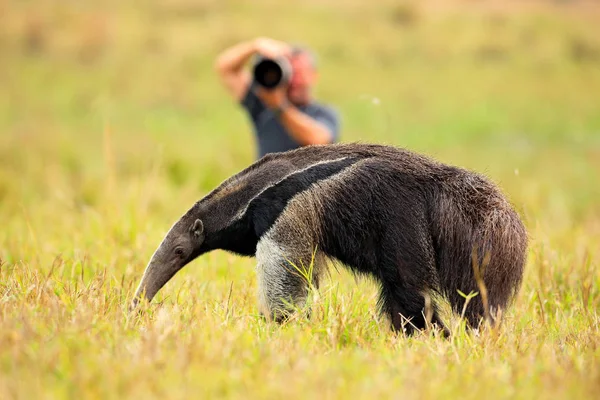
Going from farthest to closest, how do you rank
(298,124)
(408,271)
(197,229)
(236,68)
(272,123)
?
1. (272,123)
2. (236,68)
3. (298,124)
4. (197,229)
5. (408,271)

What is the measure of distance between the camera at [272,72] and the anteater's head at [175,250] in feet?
6.21

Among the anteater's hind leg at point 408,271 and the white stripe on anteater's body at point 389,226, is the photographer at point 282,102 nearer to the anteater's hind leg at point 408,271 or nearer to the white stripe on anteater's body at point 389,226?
the white stripe on anteater's body at point 389,226

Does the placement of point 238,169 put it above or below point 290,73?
below

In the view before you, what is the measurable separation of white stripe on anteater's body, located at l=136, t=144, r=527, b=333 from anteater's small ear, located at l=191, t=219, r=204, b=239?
0.25m

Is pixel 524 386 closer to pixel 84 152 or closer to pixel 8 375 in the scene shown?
pixel 8 375

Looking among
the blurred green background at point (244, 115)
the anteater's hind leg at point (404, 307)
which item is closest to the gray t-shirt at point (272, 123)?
the blurred green background at point (244, 115)

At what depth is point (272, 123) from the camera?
764 centimetres

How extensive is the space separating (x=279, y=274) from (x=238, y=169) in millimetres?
7247

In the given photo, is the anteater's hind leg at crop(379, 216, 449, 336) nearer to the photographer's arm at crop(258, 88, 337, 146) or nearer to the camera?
the camera

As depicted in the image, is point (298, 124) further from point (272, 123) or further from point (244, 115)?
point (244, 115)

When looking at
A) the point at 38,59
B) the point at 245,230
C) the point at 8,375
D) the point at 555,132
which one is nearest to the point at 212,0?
the point at 38,59

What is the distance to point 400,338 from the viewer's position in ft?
13.8

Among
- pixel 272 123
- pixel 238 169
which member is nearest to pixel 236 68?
pixel 272 123

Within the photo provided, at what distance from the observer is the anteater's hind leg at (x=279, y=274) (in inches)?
175
